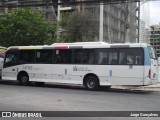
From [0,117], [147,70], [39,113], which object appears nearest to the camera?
[0,117]

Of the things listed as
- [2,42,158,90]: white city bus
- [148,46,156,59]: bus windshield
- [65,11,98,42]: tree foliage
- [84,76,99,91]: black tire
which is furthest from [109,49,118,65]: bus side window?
[65,11,98,42]: tree foliage

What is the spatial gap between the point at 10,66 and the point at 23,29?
360 inches

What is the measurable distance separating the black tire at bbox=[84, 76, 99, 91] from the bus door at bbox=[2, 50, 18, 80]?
5718 millimetres

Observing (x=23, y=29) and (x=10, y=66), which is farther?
(x=23, y=29)

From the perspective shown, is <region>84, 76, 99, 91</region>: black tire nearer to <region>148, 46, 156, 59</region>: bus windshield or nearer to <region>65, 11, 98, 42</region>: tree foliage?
<region>148, 46, 156, 59</region>: bus windshield

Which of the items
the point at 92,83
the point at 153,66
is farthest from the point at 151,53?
the point at 92,83

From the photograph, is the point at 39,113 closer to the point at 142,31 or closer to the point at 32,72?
the point at 32,72

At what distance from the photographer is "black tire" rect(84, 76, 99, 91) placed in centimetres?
2061

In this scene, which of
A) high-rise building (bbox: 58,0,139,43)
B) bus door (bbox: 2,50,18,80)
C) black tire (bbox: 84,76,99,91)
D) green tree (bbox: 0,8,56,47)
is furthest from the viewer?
high-rise building (bbox: 58,0,139,43)

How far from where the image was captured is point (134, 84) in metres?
19.4

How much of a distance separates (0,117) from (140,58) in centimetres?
1066

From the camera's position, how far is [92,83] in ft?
68.2

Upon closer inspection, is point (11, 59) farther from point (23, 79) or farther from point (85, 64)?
point (85, 64)

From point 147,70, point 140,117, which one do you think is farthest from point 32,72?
point 140,117
